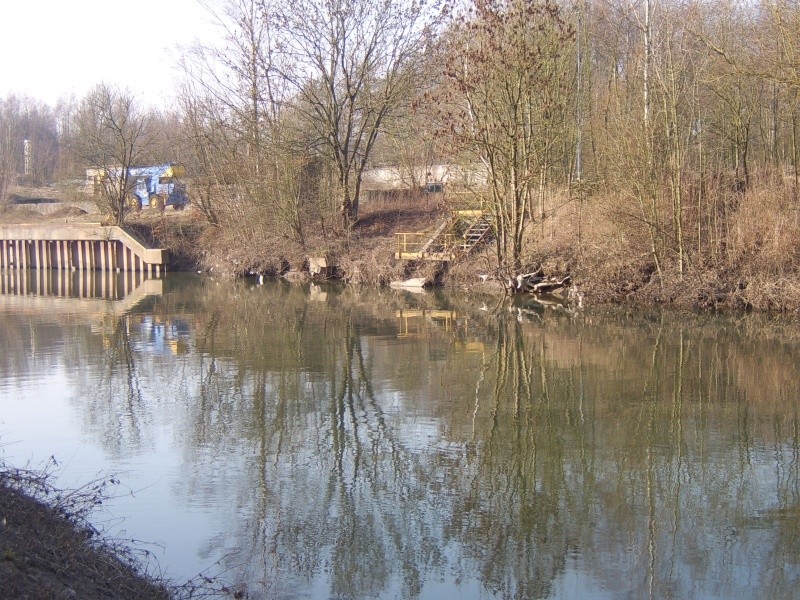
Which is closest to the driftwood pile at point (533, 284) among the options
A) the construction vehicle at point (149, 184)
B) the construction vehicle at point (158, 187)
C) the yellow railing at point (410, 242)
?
the yellow railing at point (410, 242)

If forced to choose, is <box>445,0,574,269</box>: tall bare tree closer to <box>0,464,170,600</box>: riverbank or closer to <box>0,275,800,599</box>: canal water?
<box>0,275,800,599</box>: canal water

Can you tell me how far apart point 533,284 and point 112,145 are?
2408 centimetres

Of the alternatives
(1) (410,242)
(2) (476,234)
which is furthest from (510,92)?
(1) (410,242)

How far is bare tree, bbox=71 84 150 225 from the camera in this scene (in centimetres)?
3959

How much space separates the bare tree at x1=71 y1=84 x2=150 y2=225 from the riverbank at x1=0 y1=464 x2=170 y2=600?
34.4 metres

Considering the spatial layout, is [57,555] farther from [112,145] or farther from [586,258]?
[112,145]

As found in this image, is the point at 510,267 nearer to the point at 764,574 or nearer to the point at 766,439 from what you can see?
the point at 766,439

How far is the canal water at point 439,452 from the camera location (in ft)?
22.4

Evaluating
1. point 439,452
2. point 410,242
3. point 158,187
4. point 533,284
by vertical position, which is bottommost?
point 439,452

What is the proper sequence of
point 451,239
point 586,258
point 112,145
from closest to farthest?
1. point 586,258
2. point 451,239
3. point 112,145

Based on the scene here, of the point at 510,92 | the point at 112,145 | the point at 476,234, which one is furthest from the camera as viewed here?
the point at 112,145

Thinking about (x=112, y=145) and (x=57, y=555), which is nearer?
(x=57, y=555)

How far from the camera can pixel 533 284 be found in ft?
82.1

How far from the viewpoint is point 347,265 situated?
32.3 meters
